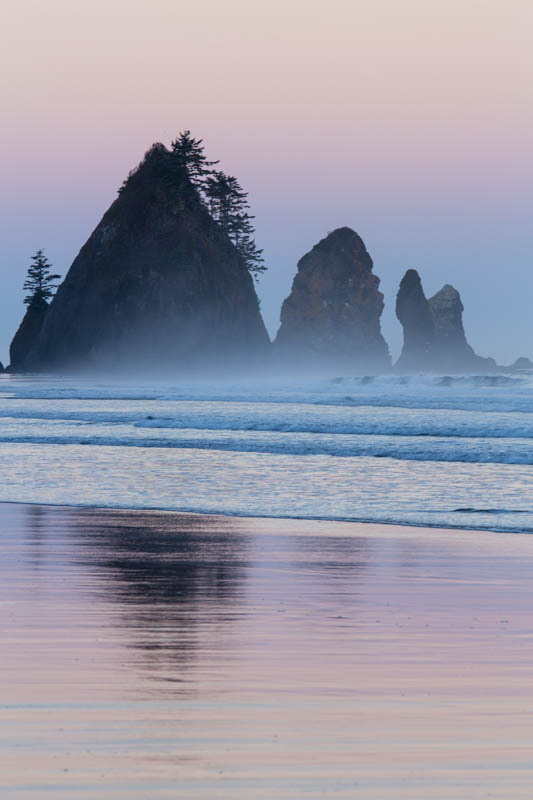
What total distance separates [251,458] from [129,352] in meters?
108

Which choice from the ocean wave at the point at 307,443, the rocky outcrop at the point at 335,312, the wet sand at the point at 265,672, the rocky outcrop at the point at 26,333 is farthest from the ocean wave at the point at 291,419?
the rocky outcrop at the point at 335,312

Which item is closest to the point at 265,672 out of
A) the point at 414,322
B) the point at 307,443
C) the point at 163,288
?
the point at 307,443

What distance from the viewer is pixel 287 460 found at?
21.8 m

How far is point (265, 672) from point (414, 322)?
187 meters

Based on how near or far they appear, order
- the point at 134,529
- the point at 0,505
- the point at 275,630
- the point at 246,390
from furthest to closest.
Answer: the point at 246,390, the point at 0,505, the point at 134,529, the point at 275,630

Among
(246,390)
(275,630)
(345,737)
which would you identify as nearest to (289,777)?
→ (345,737)

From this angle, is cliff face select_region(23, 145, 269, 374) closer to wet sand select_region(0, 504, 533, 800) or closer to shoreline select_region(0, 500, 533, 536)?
shoreline select_region(0, 500, 533, 536)

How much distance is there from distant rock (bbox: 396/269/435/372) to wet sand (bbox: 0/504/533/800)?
181 meters

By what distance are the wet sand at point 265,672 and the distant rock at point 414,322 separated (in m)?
181

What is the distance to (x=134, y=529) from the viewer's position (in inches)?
503

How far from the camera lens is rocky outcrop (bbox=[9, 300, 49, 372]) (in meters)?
156

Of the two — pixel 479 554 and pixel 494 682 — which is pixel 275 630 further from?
pixel 479 554

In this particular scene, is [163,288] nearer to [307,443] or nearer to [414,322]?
[414,322]

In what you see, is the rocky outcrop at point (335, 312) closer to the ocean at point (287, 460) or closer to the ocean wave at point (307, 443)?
the ocean at point (287, 460)
